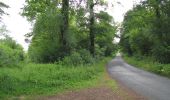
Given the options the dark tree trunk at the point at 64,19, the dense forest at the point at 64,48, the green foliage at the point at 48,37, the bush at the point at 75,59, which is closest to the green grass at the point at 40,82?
the dense forest at the point at 64,48

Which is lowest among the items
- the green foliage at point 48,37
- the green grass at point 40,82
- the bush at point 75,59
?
the green grass at point 40,82

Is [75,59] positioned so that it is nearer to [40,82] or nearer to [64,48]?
[64,48]

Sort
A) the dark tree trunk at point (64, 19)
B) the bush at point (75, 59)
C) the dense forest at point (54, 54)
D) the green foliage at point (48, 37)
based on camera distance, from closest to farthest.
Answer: the dense forest at point (54, 54) → the bush at point (75, 59) → the green foliage at point (48, 37) → the dark tree trunk at point (64, 19)

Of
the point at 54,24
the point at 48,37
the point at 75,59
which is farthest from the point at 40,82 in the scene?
the point at 48,37

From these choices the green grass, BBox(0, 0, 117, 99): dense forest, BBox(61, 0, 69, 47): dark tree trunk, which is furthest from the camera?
BBox(61, 0, 69, 47): dark tree trunk

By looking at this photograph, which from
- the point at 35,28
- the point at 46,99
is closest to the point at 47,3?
the point at 35,28

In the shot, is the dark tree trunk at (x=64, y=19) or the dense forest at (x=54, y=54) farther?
the dark tree trunk at (x=64, y=19)

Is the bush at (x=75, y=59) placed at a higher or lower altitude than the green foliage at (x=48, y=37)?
lower

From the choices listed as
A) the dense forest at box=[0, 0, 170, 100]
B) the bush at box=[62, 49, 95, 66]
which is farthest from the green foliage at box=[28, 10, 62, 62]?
the bush at box=[62, 49, 95, 66]

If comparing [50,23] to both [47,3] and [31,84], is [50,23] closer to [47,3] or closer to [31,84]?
[47,3]

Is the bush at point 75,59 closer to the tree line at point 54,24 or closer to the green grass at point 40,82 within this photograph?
the tree line at point 54,24

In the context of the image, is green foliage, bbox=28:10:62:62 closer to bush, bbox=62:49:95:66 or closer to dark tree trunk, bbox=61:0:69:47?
dark tree trunk, bbox=61:0:69:47

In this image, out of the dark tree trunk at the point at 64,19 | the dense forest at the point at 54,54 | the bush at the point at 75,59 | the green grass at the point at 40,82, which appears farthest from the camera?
the dark tree trunk at the point at 64,19

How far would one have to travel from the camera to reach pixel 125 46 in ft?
293
